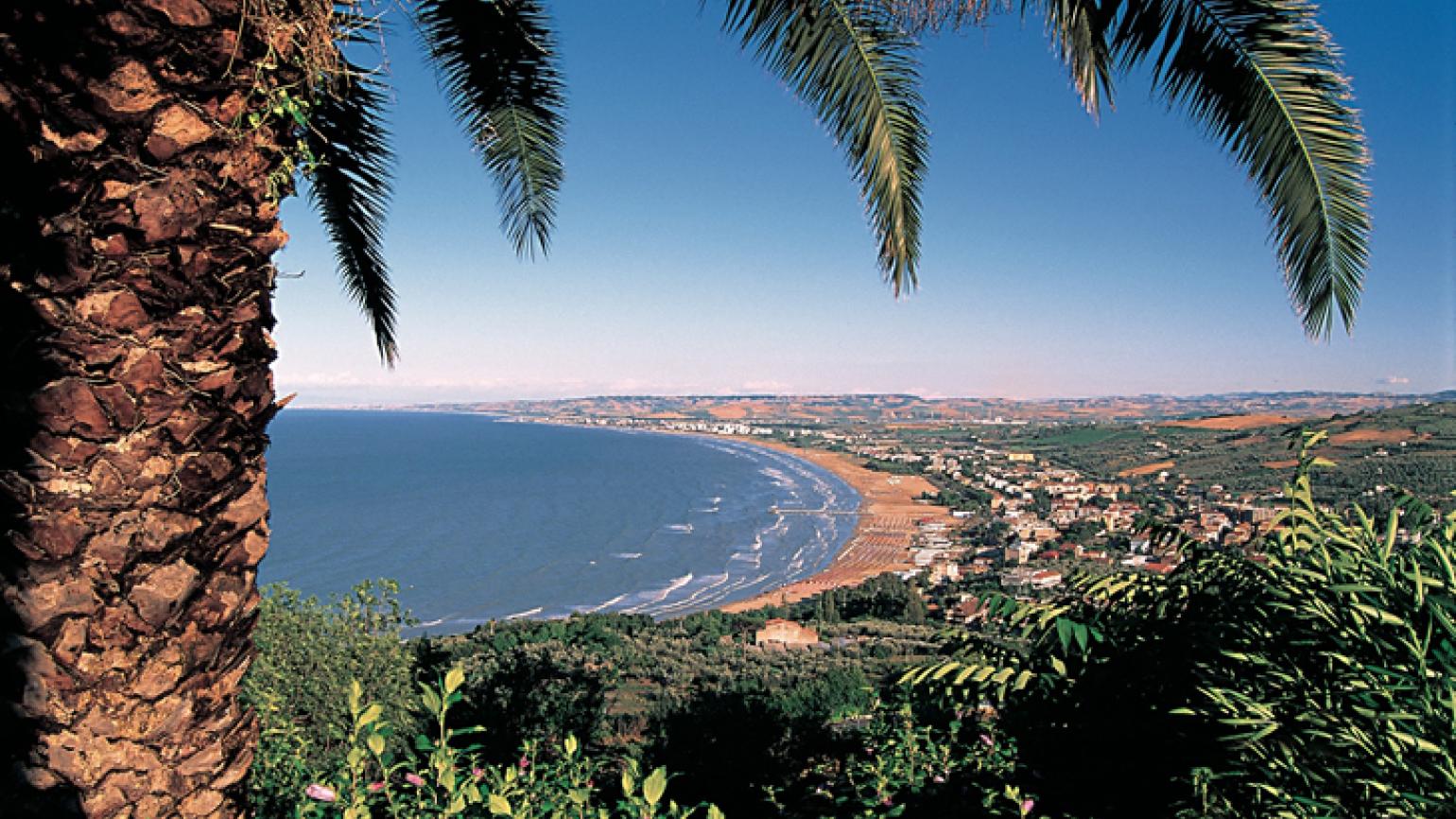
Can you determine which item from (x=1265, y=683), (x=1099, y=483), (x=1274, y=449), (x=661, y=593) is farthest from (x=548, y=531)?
(x=1265, y=683)

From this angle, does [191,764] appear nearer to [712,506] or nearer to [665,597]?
[665,597]

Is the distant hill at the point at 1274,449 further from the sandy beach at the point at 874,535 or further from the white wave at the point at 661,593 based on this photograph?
the white wave at the point at 661,593

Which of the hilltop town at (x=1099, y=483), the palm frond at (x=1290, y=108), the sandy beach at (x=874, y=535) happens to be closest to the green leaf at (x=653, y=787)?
the hilltop town at (x=1099, y=483)

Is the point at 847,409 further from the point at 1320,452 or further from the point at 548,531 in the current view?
the point at 1320,452

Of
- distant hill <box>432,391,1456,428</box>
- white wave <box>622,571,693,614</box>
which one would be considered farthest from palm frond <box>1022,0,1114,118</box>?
distant hill <box>432,391,1456,428</box>

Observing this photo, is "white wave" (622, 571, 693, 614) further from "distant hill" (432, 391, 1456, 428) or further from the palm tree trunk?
"distant hill" (432, 391, 1456, 428)
